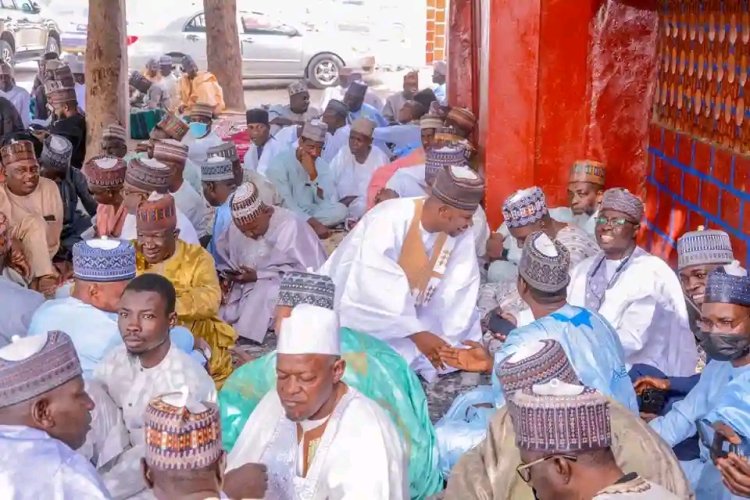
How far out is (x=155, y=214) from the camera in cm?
612

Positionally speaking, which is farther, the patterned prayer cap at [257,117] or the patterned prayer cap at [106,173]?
the patterned prayer cap at [257,117]

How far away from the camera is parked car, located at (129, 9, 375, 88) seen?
80.1 feet

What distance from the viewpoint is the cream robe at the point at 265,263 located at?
760 cm

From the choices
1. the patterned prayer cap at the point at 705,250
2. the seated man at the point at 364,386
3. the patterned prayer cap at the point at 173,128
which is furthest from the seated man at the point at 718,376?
the patterned prayer cap at the point at 173,128

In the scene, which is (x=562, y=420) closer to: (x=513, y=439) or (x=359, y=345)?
(x=513, y=439)

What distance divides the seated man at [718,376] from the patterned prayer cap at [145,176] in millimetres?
4198

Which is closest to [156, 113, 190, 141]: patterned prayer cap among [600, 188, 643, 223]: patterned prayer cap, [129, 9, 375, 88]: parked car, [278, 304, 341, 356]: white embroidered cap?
[600, 188, 643, 223]: patterned prayer cap

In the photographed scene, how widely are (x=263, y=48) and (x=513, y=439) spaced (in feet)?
71.1

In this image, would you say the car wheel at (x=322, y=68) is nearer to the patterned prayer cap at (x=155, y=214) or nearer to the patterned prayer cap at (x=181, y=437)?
the patterned prayer cap at (x=155, y=214)

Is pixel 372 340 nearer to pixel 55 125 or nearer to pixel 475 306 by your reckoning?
pixel 475 306

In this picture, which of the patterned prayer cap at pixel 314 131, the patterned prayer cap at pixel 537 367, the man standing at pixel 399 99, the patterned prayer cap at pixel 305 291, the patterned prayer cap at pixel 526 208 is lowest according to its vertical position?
the man standing at pixel 399 99

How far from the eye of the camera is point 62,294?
20.2 feet

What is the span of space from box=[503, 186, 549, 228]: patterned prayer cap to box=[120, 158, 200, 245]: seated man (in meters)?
2.12

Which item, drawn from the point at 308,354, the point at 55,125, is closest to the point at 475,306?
the point at 308,354
